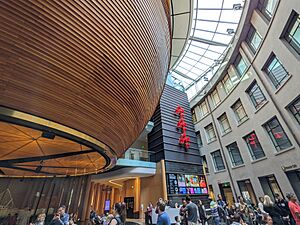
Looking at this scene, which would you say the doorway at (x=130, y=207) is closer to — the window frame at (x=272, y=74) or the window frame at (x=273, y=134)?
the window frame at (x=273, y=134)

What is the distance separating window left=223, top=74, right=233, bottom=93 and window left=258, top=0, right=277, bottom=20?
5584 millimetres

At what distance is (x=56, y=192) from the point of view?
10.7m

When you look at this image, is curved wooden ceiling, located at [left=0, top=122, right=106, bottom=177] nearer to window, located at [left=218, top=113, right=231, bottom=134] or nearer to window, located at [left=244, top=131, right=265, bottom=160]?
window, located at [left=244, top=131, right=265, bottom=160]

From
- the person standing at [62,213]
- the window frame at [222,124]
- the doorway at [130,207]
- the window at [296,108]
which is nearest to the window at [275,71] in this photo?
the window at [296,108]

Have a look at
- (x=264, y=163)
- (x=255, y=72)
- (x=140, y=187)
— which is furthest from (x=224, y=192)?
(x=255, y=72)

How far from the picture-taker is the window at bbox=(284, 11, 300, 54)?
26.1 feet

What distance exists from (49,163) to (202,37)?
16470mm

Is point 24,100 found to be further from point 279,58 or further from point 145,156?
point 279,58

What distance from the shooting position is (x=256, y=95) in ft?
38.7

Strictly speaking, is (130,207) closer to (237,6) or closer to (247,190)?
(247,190)

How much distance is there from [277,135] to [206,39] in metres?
10.9

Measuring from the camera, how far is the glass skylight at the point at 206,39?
1319 cm

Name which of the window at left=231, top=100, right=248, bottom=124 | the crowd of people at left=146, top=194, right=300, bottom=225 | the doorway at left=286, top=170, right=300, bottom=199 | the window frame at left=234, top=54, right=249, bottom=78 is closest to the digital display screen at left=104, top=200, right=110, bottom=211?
the crowd of people at left=146, top=194, right=300, bottom=225

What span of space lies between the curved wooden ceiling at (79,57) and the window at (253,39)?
960 cm
